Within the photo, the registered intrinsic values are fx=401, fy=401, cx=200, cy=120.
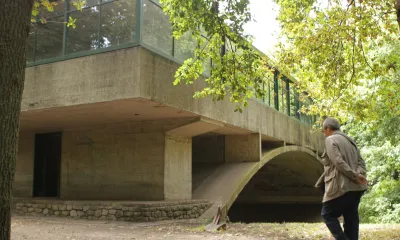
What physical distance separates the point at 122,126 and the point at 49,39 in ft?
10.4

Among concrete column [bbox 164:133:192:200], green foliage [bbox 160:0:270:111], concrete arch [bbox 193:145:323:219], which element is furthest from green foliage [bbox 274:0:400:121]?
concrete arch [bbox 193:145:323:219]

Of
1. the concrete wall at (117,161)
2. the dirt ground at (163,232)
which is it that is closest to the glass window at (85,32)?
the concrete wall at (117,161)

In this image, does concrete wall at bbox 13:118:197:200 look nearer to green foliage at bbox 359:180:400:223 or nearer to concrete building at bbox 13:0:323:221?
concrete building at bbox 13:0:323:221

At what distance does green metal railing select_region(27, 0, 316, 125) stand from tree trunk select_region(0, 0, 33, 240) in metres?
5.69

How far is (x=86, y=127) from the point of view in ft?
40.8

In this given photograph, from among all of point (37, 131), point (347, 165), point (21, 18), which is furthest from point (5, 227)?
point (37, 131)

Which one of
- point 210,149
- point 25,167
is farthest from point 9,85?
point 210,149

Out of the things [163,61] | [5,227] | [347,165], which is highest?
[163,61]

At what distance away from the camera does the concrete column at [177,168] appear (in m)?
11.2

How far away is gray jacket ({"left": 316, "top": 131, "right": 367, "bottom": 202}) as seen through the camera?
13.4 feet

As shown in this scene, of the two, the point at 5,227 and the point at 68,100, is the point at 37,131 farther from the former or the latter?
the point at 5,227

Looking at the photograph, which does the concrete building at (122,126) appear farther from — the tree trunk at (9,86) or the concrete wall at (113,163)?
the tree trunk at (9,86)

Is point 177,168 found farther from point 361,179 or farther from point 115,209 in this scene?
point 361,179

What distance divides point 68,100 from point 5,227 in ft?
22.5
